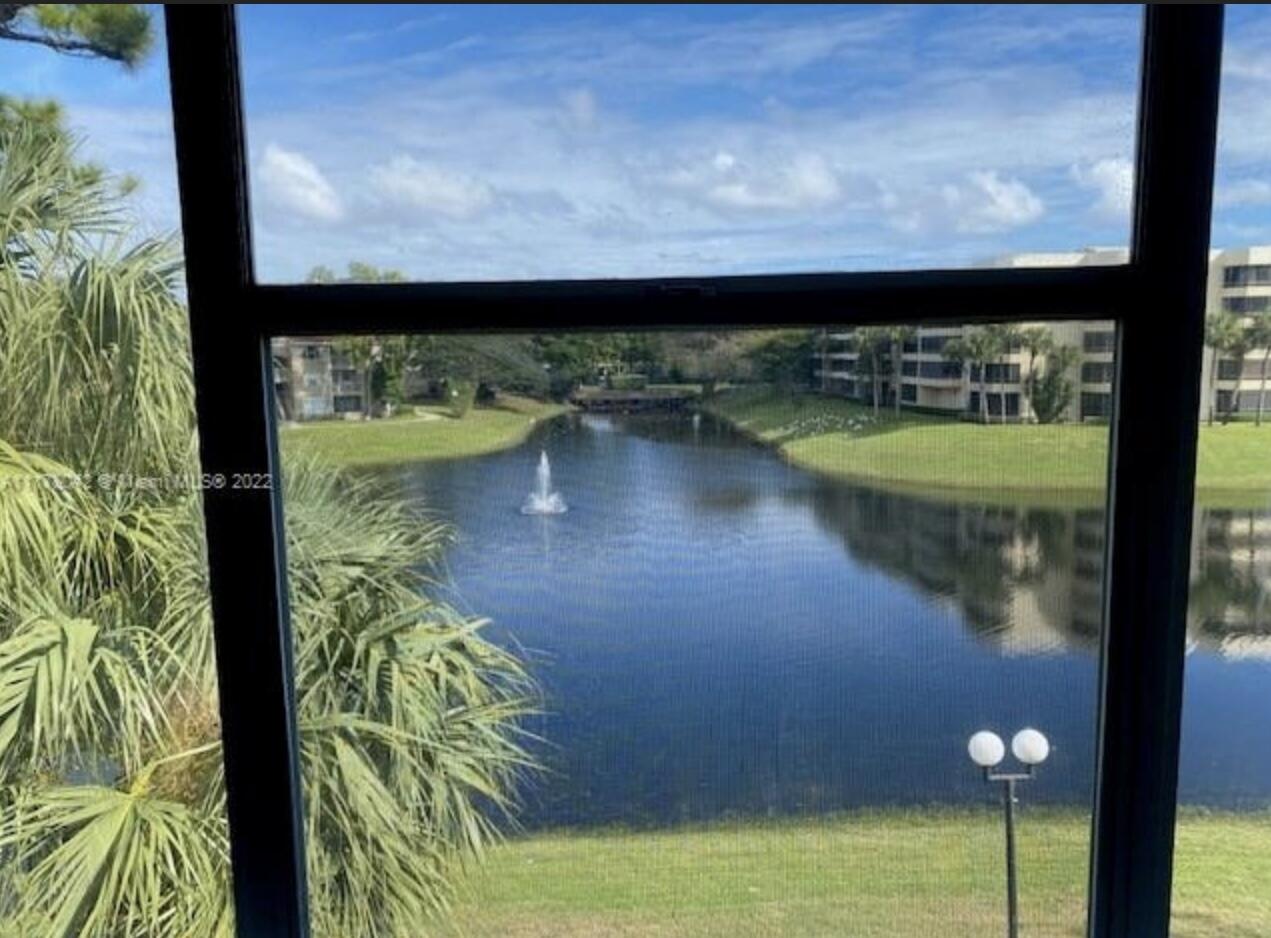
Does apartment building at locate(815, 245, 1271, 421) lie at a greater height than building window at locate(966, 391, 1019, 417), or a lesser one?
greater

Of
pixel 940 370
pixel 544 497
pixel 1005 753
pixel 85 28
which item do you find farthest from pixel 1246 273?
pixel 85 28

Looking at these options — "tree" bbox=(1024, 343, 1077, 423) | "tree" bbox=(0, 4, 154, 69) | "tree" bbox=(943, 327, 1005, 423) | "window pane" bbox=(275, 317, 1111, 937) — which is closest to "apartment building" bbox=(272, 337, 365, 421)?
"window pane" bbox=(275, 317, 1111, 937)

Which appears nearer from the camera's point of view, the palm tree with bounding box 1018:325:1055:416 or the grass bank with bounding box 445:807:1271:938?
the palm tree with bounding box 1018:325:1055:416

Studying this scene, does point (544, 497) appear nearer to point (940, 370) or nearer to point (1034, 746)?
point (940, 370)

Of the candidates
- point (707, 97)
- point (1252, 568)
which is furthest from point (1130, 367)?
point (707, 97)

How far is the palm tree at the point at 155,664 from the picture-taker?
4.92 feet

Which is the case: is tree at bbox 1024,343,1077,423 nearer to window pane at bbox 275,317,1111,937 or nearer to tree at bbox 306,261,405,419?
window pane at bbox 275,317,1111,937

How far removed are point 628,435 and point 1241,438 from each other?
0.84m

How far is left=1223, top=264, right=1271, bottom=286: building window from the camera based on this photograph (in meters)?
1.40

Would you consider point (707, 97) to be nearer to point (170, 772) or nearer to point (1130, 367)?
point (1130, 367)

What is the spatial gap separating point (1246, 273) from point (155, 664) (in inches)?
63.5

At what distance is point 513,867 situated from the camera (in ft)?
5.14

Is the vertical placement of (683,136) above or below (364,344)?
above

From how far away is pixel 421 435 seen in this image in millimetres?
1498
